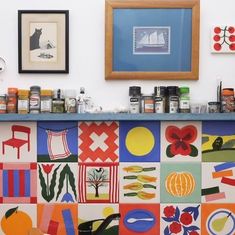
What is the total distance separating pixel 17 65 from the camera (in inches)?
57.0

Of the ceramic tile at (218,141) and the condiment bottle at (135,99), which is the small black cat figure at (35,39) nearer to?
the condiment bottle at (135,99)

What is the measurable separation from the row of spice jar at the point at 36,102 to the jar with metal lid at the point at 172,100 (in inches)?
13.3

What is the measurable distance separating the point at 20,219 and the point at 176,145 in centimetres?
70

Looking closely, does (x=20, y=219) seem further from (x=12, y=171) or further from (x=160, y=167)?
(x=160, y=167)

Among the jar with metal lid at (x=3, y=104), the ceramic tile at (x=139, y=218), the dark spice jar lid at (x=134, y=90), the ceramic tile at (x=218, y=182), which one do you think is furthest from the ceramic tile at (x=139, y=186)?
the jar with metal lid at (x=3, y=104)

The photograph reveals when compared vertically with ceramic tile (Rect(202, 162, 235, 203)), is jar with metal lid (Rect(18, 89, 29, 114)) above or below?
above

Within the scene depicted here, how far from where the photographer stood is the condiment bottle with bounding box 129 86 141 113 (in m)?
1.41

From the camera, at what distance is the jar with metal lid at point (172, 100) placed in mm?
1408

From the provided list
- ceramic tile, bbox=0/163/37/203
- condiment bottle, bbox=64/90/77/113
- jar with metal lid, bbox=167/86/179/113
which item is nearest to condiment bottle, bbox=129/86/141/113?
jar with metal lid, bbox=167/86/179/113

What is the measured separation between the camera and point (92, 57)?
1455 millimetres

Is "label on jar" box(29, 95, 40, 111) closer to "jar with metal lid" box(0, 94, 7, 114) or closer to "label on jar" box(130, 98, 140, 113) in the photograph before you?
"jar with metal lid" box(0, 94, 7, 114)

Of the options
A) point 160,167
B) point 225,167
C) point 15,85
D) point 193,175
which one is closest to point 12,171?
point 15,85

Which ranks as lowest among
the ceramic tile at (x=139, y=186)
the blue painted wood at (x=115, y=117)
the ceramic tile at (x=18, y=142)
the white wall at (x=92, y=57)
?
the ceramic tile at (x=139, y=186)

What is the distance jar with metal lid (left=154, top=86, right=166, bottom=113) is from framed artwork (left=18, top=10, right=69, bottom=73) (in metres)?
0.37
